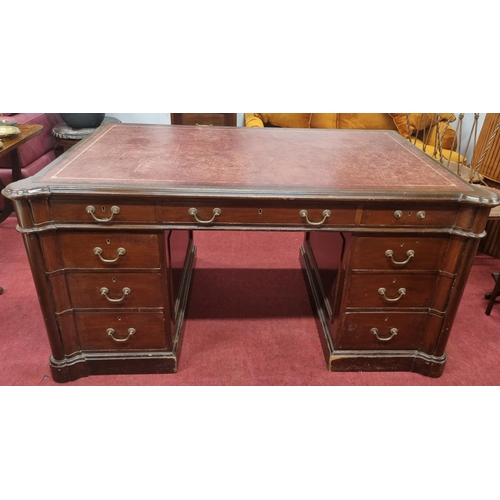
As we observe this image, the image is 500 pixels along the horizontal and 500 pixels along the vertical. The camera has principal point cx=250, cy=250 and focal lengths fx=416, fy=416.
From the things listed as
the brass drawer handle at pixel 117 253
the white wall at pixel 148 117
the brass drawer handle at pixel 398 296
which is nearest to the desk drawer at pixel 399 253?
the brass drawer handle at pixel 398 296

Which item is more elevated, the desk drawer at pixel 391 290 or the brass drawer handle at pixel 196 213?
the brass drawer handle at pixel 196 213

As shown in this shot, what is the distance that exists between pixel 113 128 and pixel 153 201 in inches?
37.3

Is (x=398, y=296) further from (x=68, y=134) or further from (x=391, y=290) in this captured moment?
(x=68, y=134)

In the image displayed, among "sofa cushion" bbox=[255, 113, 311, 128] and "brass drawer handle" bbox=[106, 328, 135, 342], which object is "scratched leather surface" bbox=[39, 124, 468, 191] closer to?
"brass drawer handle" bbox=[106, 328, 135, 342]

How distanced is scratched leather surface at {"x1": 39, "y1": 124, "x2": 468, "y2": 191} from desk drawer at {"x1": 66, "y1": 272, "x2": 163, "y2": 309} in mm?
424

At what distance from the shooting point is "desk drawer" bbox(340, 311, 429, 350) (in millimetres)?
1949

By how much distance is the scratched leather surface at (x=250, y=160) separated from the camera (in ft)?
5.57

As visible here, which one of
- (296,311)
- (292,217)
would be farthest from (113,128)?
(296,311)

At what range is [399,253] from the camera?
180cm

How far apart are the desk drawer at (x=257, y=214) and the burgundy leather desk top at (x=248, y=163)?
7cm

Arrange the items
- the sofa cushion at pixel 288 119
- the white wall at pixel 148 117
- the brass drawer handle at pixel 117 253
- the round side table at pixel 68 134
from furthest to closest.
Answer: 1. the white wall at pixel 148 117
2. the sofa cushion at pixel 288 119
3. the round side table at pixel 68 134
4. the brass drawer handle at pixel 117 253

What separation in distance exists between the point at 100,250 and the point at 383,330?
4.39 feet

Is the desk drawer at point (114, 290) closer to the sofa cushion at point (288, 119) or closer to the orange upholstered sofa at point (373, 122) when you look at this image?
the orange upholstered sofa at point (373, 122)

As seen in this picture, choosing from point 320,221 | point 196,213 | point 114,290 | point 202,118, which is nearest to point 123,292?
point 114,290
